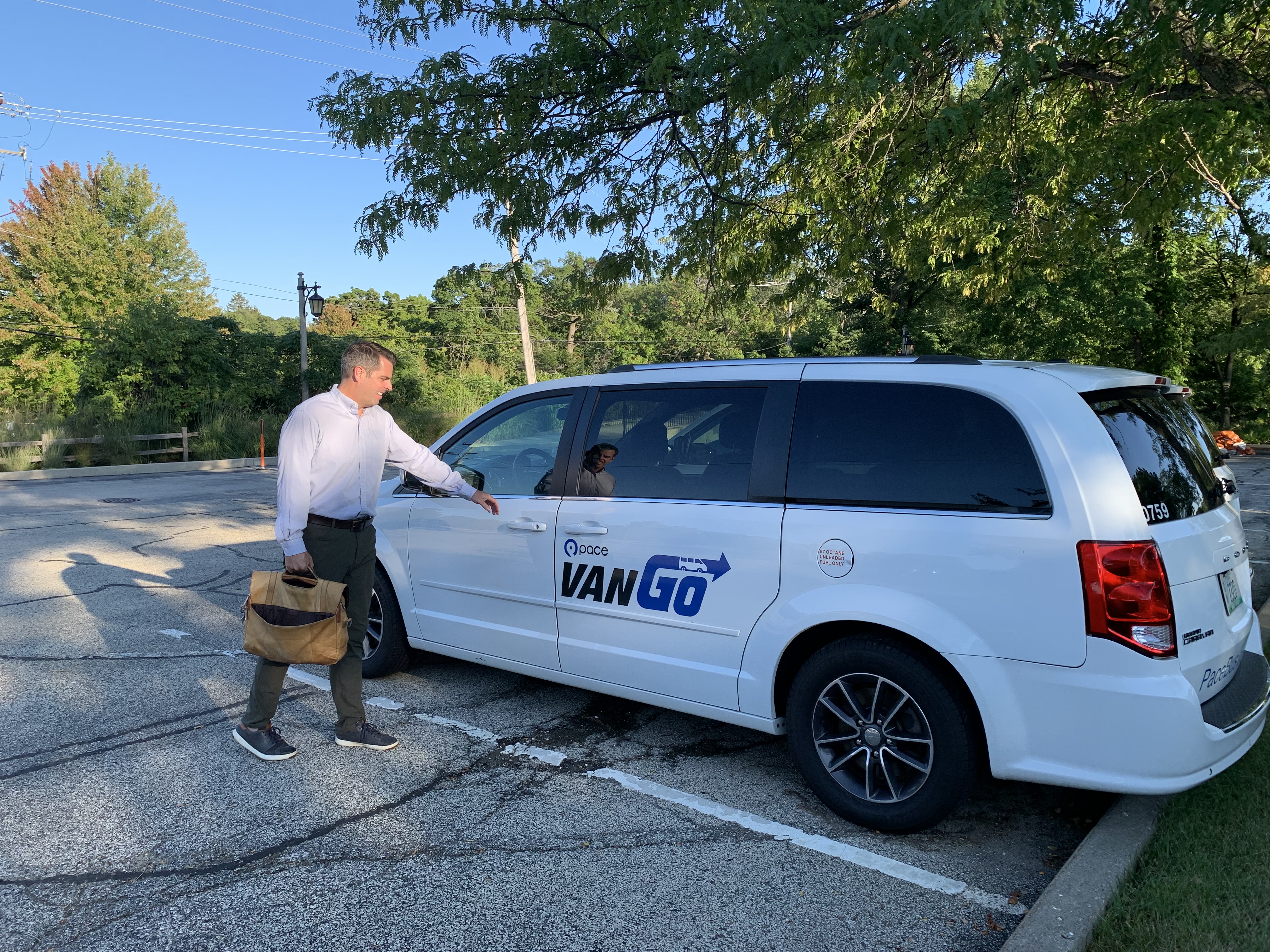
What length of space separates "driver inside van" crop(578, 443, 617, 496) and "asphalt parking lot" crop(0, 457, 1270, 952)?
1.25 metres

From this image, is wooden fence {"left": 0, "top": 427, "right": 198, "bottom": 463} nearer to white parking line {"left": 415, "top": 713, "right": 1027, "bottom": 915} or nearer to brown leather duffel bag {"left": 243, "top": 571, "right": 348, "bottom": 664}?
brown leather duffel bag {"left": 243, "top": 571, "right": 348, "bottom": 664}

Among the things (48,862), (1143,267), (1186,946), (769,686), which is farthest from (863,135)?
(1143,267)

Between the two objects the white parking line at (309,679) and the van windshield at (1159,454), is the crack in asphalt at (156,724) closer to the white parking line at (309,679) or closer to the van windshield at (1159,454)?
the white parking line at (309,679)

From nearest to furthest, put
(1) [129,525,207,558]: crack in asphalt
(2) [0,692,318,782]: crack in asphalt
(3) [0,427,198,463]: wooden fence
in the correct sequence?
(2) [0,692,318,782]: crack in asphalt, (1) [129,525,207,558]: crack in asphalt, (3) [0,427,198,463]: wooden fence

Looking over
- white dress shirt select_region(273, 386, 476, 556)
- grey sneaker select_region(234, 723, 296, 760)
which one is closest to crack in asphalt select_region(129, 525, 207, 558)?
grey sneaker select_region(234, 723, 296, 760)

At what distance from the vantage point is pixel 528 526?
4.39 metres

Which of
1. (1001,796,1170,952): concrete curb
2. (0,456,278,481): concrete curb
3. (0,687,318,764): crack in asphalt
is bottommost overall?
(0,687,318,764): crack in asphalt

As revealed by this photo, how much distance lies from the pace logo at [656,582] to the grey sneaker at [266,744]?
151cm

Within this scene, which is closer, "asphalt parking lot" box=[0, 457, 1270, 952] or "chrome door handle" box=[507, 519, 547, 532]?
"asphalt parking lot" box=[0, 457, 1270, 952]

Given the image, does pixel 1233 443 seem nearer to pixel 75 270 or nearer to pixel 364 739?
pixel 364 739

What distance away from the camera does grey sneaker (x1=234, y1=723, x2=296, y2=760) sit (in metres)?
4.09

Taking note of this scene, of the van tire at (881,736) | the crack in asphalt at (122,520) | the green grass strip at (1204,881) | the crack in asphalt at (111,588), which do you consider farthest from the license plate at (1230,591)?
the crack in asphalt at (122,520)

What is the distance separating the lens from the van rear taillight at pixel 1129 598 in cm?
283

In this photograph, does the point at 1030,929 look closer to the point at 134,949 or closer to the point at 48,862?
the point at 134,949
